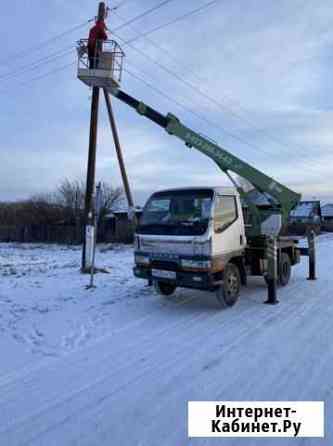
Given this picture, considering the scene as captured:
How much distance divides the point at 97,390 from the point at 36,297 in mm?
4668

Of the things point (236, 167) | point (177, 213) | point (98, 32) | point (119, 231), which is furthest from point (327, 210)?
point (177, 213)

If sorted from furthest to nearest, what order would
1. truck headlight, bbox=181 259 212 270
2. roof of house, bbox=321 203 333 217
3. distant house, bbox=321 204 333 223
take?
roof of house, bbox=321 203 333 217, distant house, bbox=321 204 333 223, truck headlight, bbox=181 259 212 270

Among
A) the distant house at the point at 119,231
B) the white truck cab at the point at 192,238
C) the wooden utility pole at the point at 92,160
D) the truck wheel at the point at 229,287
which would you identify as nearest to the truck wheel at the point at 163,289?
the white truck cab at the point at 192,238

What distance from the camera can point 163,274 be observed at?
6.36 m

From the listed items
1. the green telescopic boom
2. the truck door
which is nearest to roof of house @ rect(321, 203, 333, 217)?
the green telescopic boom

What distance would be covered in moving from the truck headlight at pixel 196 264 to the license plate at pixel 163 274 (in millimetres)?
305

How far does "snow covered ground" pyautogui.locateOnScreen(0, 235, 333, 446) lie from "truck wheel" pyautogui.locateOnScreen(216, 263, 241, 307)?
19cm

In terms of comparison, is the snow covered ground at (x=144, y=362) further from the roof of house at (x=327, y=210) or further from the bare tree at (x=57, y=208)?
the roof of house at (x=327, y=210)

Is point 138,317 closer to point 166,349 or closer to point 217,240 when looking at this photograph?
point 166,349

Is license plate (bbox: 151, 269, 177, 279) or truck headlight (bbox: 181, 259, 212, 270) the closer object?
truck headlight (bbox: 181, 259, 212, 270)

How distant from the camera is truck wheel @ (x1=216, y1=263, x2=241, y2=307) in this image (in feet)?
20.8

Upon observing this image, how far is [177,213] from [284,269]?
401cm

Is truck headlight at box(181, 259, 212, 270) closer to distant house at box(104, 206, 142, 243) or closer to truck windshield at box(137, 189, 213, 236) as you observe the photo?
truck windshield at box(137, 189, 213, 236)

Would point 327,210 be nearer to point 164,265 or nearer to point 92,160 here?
point 92,160
